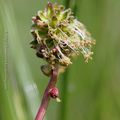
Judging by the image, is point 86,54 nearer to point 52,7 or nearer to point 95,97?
point 52,7

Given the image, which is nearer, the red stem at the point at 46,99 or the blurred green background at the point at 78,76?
the red stem at the point at 46,99

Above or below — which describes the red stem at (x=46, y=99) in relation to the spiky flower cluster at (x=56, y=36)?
below

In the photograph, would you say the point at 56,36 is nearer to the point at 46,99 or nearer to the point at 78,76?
the point at 46,99

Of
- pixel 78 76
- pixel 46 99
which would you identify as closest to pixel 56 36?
pixel 46 99

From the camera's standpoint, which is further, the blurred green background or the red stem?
the blurred green background

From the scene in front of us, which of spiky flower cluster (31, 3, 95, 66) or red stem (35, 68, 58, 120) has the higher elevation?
spiky flower cluster (31, 3, 95, 66)
